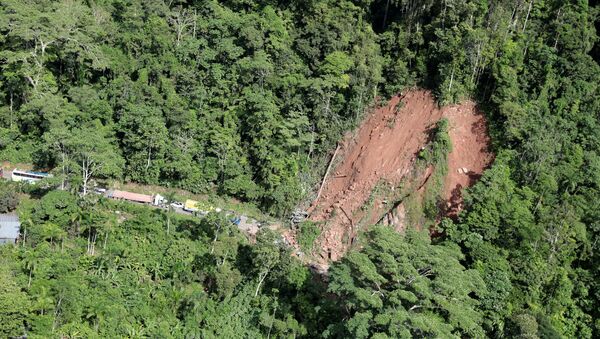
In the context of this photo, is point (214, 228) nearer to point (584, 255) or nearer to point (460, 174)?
point (460, 174)

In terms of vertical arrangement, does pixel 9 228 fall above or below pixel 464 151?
below

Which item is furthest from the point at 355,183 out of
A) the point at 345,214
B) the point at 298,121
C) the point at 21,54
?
the point at 21,54

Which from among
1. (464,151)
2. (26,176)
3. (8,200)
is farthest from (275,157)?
(8,200)

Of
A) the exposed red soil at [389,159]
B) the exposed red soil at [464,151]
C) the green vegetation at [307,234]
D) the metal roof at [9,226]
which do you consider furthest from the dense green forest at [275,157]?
the green vegetation at [307,234]

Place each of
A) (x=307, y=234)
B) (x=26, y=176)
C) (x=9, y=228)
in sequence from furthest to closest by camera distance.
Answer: (x=307, y=234)
(x=26, y=176)
(x=9, y=228)

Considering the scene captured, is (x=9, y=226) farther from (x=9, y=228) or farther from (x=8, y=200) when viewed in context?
(x=8, y=200)

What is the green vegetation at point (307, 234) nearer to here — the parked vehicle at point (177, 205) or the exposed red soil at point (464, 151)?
the parked vehicle at point (177, 205)
